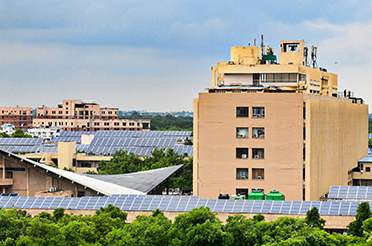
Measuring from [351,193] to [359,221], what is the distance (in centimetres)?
2283

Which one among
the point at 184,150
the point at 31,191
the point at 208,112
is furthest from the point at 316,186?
the point at 184,150

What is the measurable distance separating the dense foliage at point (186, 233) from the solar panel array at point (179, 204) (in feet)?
38.8

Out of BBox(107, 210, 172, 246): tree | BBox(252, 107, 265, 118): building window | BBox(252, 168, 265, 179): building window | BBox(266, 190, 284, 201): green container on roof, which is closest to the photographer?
BBox(107, 210, 172, 246): tree

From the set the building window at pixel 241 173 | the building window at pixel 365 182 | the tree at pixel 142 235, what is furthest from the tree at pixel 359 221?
the building window at pixel 365 182

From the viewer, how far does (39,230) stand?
138 feet

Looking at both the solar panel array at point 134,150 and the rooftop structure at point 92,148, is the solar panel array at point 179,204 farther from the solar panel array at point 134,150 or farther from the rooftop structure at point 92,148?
the solar panel array at point 134,150

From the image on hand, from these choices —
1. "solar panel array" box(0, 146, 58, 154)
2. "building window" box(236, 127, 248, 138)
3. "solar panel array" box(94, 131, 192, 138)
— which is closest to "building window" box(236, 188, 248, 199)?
"building window" box(236, 127, 248, 138)

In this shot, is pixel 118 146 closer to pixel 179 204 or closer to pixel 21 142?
pixel 21 142

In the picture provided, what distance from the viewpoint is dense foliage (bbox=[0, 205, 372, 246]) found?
40.2 metres

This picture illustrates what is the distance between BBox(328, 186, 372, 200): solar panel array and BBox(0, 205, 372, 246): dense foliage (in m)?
26.5

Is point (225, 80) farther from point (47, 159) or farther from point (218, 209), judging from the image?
point (47, 159)

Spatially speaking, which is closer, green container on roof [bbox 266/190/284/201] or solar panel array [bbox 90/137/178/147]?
green container on roof [bbox 266/190/284/201]

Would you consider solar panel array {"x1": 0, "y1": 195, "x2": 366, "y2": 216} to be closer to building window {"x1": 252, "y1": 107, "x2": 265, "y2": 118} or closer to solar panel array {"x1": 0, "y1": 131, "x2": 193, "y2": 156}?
building window {"x1": 252, "y1": 107, "x2": 265, "y2": 118}

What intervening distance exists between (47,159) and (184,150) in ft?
91.3
